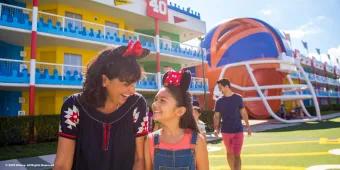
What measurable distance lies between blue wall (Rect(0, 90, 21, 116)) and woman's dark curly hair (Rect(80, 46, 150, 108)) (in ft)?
62.8

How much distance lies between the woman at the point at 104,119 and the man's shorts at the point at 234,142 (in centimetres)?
428

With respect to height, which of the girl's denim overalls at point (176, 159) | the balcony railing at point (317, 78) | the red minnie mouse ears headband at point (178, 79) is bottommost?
the girl's denim overalls at point (176, 159)

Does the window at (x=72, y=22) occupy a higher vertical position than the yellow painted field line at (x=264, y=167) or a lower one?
higher

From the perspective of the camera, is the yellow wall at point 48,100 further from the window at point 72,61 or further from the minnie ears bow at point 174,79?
the minnie ears bow at point 174,79

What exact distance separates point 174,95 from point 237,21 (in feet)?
105

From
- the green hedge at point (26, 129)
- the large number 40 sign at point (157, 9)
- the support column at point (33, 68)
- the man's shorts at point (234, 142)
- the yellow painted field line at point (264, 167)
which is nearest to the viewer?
the man's shorts at point (234, 142)

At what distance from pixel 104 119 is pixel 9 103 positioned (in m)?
19.4

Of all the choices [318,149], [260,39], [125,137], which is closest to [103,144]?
[125,137]

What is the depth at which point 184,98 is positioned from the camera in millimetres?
3469

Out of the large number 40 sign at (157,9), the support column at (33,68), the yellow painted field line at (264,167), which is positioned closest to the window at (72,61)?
the support column at (33,68)

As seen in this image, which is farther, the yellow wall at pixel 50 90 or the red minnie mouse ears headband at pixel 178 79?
the yellow wall at pixel 50 90

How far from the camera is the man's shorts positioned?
22.0 feet

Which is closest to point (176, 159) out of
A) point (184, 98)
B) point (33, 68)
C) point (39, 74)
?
point (184, 98)

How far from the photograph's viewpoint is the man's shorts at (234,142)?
671 centimetres
